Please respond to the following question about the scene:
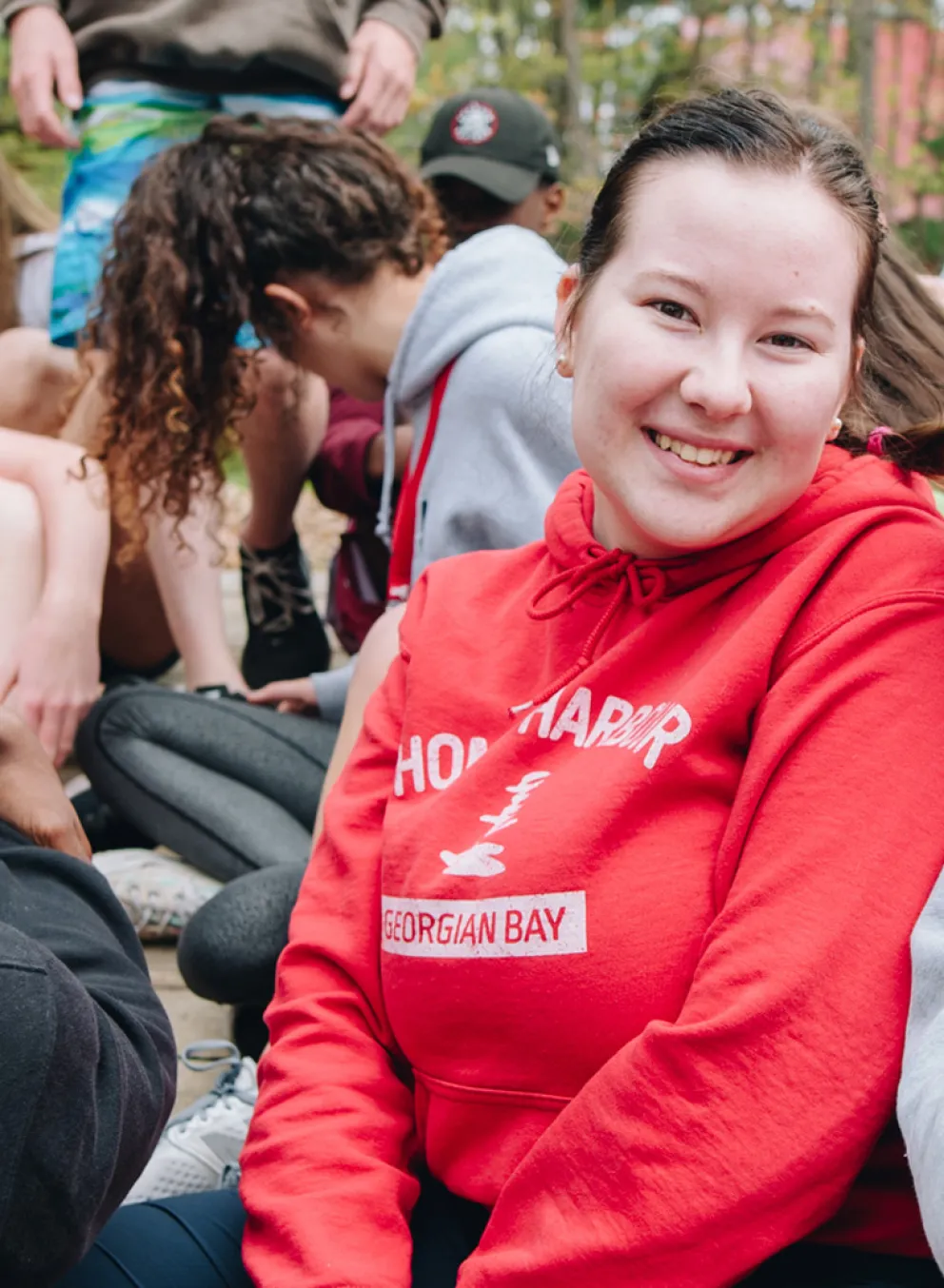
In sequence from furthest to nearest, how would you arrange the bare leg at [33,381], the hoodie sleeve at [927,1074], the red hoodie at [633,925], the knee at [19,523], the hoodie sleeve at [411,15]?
the bare leg at [33,381] < the hoodie sleeve at [411,15] < the knee at [19,523] < the red hoodie at [633,925] < the hoodie sleeve at [927,1074]

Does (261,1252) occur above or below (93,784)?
above

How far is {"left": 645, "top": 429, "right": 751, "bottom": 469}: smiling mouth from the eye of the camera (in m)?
1.28

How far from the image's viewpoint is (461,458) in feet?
7.57

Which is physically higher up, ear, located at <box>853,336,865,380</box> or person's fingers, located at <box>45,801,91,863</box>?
ear, located at <box>853,336,865,380</box>

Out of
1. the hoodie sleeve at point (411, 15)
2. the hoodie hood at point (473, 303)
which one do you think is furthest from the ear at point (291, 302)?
the hoodie sleeve at point (411, 15)

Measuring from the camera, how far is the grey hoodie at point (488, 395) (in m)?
2.24

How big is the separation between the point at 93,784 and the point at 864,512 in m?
1.81

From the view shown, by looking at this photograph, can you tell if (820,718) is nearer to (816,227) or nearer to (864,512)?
(864,512)

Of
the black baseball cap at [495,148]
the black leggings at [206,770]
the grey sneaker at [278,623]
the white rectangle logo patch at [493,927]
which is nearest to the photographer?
the white rectangle logo patch at [493,927]

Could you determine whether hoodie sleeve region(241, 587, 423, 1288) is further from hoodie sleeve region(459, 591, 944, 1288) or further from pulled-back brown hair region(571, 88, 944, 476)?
pulled-back brown hair region(571, 88, 944, 476)

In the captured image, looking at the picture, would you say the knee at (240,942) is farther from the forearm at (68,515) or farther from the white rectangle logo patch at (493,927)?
the forearm at (68,515)

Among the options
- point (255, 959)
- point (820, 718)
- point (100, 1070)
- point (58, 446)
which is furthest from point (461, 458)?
point (100, 1070)

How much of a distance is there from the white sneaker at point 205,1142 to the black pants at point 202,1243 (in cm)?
30

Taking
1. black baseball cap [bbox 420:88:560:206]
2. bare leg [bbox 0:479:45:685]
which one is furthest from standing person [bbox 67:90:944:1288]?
black baseball cap [bbox 420:88:560:206]
